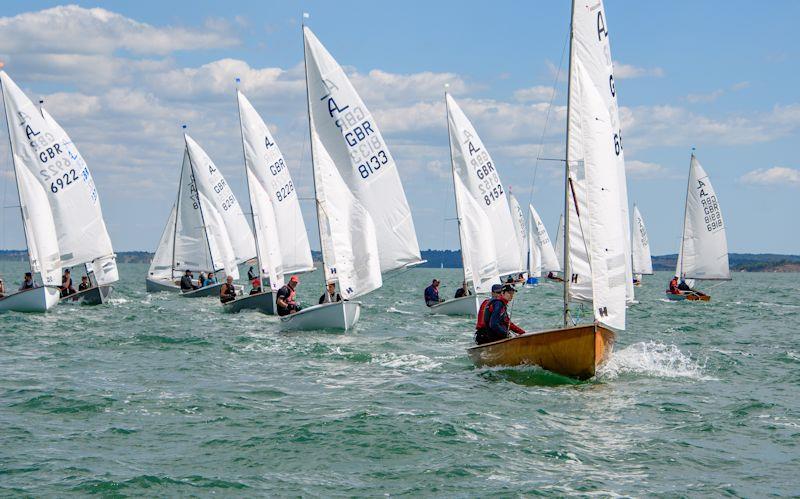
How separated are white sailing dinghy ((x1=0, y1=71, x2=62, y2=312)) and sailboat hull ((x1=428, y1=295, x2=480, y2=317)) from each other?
12.1 metres

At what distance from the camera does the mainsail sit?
22.2 m

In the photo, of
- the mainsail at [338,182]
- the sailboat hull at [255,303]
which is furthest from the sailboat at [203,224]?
the mainsail at [338,182]

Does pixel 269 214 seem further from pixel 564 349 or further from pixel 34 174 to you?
pixel 564 349

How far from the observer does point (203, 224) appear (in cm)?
4066

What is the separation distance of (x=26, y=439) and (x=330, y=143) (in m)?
12.5

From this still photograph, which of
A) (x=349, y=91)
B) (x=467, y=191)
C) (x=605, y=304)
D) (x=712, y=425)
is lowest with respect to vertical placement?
(x=712, y=425)

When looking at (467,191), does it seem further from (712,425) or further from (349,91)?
(712,425)

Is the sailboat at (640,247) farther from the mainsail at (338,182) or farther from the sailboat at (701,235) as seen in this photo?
the mainsail at (338,182)

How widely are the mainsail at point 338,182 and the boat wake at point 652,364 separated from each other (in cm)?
635

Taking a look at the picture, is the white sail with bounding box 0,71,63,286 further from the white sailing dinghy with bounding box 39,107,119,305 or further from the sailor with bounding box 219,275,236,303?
the sailor with bounding box 219,275,236,303

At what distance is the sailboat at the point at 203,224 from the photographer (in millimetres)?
40344

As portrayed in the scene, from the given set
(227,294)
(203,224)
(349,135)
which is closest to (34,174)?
(227,294)

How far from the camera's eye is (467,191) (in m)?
30.1

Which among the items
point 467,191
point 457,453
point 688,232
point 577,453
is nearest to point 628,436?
point 577,453
